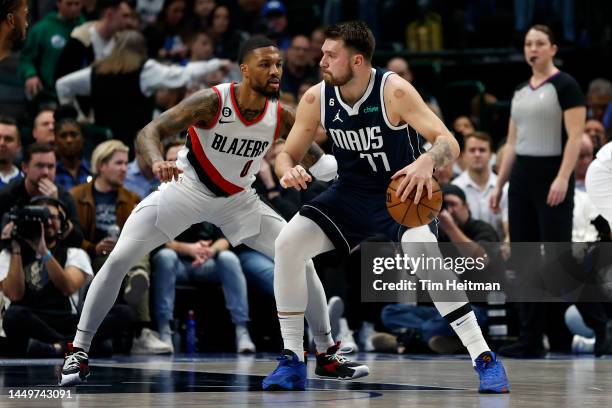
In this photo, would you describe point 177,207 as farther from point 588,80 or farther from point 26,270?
point 588,80

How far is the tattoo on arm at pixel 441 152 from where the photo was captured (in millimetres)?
6582

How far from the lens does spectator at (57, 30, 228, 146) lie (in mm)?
12672

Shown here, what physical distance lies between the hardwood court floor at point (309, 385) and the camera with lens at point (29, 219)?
1.00 m

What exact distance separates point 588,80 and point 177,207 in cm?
987

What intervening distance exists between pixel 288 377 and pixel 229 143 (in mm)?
1649

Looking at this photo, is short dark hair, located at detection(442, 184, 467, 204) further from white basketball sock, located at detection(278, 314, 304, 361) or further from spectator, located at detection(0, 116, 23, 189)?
white basketball sock, located at detection(278, 314, 304, 361)

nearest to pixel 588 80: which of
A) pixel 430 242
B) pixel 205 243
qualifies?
pixel 205 243

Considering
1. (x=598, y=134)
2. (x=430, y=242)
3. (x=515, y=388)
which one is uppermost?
(x=598, y=134)

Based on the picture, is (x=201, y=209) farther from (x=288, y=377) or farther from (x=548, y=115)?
(x=548, y=115)

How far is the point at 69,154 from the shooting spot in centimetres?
1157

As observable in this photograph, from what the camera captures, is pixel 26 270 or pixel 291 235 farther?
pixel 26 270

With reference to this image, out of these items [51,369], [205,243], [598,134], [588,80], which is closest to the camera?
[51,369]

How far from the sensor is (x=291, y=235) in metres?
6.98

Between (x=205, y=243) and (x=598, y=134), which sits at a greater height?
(x=598, y=134)
